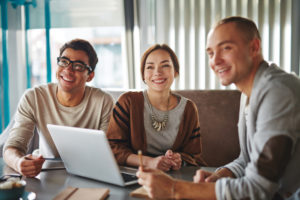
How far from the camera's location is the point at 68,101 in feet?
6.03

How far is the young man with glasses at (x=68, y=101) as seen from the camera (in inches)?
69.0

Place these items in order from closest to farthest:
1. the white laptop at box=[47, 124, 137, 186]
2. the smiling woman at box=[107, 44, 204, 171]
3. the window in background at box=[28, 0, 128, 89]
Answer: the white laptop at box=[47, 124, 137, 186]
the smiling woman at box=[107, 44, 204, 171]
the window in background at box=[28, 0, 128, 89]

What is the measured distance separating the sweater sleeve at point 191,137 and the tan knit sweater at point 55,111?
0.49m

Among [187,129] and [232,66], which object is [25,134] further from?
[232,66]

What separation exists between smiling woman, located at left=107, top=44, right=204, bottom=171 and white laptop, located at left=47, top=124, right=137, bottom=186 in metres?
0.41

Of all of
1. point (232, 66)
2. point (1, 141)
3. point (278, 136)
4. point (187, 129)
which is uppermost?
point (232, 66)

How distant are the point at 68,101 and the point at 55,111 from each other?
100 mm

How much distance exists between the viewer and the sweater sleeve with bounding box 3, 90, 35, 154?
5.18 feet

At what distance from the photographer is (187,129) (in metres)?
1.72

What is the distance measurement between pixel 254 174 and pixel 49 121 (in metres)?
1.31

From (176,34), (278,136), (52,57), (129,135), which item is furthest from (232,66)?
(52,57)

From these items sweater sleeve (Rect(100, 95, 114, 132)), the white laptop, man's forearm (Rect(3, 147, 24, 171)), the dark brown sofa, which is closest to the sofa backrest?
the dark brown sofa

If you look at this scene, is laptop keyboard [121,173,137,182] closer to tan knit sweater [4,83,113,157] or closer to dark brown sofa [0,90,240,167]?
tan knit sweater [4,83,113,157]

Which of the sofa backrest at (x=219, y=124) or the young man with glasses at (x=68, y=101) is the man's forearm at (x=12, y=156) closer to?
the young man with glasses at (x=68, y=101)
